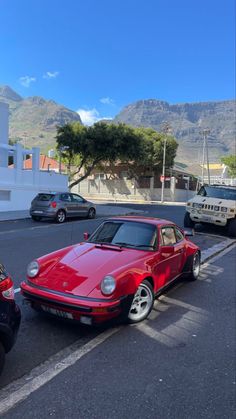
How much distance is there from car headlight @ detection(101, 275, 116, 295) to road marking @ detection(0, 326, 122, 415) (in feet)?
1.93

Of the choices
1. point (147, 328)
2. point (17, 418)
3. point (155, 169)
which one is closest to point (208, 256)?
point (147, 328)

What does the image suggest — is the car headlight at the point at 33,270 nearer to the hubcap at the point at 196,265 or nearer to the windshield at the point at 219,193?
the hubcap at the point at 196,265

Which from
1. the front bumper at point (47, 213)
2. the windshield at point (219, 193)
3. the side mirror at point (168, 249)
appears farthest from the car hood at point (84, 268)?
the front bumper at point (47, 213)

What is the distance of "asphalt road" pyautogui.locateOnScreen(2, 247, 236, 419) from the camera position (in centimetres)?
310

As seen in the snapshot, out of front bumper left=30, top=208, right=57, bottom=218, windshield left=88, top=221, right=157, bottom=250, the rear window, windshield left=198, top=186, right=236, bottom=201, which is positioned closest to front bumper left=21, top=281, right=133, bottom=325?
windshield left=88, top=221, right=157, bottom=250

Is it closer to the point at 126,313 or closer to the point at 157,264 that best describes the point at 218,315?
the point at 157,264

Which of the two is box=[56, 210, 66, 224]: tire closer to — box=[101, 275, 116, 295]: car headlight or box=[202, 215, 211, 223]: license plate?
box=[202, 215, 211, 223]: license plate

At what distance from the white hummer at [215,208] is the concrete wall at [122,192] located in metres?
33.4

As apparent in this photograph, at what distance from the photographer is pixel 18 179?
22656mm

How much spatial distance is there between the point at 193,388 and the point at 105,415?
94 centimetres

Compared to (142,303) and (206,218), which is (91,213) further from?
(142,303)

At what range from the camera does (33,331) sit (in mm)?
4562

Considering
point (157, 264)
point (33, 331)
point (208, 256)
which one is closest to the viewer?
point (33, 331)

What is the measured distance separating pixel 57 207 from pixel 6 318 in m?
14.7
